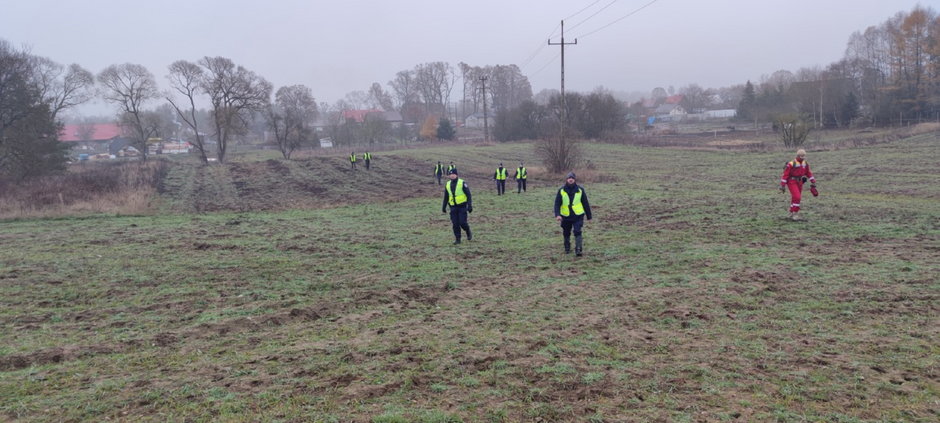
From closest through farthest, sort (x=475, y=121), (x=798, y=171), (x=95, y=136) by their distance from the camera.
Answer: (x=798, y=171)
(x=95, y=136)
(x=475, y=121)

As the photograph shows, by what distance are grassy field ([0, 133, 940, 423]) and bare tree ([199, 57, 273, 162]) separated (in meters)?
46.5

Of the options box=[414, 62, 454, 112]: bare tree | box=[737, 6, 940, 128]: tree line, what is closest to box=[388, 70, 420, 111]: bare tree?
box=[414, 62, 454, 112]: bare tree

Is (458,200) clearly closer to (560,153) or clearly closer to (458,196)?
(458,196)

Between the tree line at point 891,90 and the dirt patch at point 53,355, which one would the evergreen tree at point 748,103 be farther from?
the dirt patch at point 53,355

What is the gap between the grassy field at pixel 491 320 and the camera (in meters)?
4.70

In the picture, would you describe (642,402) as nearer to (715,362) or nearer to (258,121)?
(715,362)

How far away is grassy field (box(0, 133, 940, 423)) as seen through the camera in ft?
15.4

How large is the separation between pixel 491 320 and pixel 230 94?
61277 mm

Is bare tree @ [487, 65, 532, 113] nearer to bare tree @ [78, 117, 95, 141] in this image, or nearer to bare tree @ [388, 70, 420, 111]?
bare tree @ [388, 70, 420, 111]

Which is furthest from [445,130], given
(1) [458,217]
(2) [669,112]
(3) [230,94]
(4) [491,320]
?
(2) [669,112]

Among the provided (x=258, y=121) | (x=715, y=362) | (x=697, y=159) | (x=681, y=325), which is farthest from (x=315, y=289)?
(x=258, y=121)

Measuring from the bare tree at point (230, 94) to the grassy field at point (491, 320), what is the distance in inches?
1832

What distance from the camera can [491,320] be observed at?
23.3 feet

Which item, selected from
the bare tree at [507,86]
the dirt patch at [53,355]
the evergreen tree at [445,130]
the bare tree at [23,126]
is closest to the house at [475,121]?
the bare tree at [507,86]
